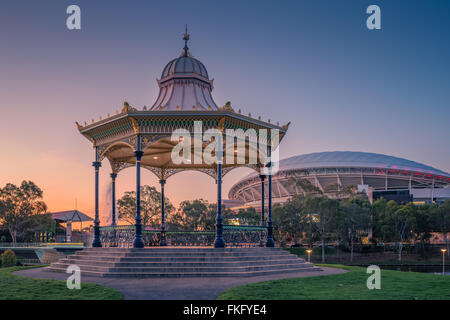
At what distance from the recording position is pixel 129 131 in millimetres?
17531

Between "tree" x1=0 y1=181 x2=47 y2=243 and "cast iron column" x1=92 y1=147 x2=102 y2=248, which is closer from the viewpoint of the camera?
"cast iron column" x1=92 y1=147 x2=102 y2=248

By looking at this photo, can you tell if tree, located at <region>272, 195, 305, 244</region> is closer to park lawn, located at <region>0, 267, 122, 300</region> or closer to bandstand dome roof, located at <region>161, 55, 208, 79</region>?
bandstand dome roof, located at <region>161, 55, 208, 79</region>

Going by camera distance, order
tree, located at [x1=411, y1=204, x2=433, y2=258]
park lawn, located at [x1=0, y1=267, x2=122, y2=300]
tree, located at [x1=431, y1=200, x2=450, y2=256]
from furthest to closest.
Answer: tree, located at [x1=411, y1=204, x2=433, y2=258] < tree, located at [x1=431, y1=200, x2=450, y2=256] < park lawn, located at [x1=0, y1=267, x2=122, y2=300]

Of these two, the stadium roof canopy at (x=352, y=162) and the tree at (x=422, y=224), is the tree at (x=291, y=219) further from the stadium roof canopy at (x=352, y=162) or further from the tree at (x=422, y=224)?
the stadium roof canopy at (x=352, y=162)

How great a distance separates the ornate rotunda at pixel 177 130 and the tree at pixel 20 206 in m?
39.5

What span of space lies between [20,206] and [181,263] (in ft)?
161

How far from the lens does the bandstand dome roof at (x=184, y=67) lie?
19220mm

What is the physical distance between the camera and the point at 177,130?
55.5 ft

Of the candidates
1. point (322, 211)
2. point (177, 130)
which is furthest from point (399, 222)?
point (177, 130)

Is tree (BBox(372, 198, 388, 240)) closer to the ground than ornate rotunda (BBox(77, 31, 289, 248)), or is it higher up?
closer to the ground

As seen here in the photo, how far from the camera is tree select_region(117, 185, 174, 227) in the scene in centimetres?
4342

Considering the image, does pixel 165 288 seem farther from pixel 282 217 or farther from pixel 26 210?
pixel 26 210

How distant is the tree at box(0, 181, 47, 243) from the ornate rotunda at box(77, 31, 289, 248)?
130 feet

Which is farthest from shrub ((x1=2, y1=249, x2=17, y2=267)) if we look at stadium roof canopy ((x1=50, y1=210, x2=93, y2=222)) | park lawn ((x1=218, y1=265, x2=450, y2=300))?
stadium roof canopy ((x1=50, y1=210, x2=93, y2=222))
